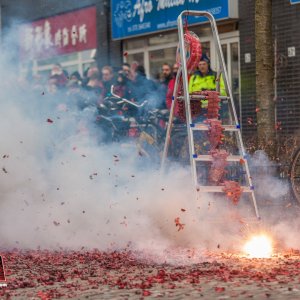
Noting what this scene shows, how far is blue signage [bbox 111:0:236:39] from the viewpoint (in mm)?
18344

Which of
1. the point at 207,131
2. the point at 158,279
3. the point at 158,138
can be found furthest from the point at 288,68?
the point at 158,279

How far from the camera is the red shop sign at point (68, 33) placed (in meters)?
21.0

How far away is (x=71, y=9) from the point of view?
2055 centimetres

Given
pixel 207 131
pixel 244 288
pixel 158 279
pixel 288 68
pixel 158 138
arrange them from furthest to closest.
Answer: pixel 288 68 → pixel 158 138 → pixel 207 131 → pixel 158 279 → pixel 244 288

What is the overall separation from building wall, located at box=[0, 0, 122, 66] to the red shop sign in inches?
6.6

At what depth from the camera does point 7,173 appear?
9398 mm

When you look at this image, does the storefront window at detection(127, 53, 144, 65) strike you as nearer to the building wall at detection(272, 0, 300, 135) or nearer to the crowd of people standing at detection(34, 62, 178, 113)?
the building wall at detection(272, 0, 300, 135)

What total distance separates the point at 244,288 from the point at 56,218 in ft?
10.4

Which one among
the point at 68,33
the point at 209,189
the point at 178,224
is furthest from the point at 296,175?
the point at 68,33

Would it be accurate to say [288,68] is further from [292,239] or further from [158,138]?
[292,239]

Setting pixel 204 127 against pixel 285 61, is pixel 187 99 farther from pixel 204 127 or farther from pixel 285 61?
pixel 285 61

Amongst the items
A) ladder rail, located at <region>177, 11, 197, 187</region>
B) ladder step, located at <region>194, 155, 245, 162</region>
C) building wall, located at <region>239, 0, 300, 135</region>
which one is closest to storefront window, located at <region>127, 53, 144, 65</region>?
building wall, located at <region>239, 0, 300, 135</region>

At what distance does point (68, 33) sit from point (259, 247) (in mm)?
14249

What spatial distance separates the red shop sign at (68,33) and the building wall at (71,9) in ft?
0.55
